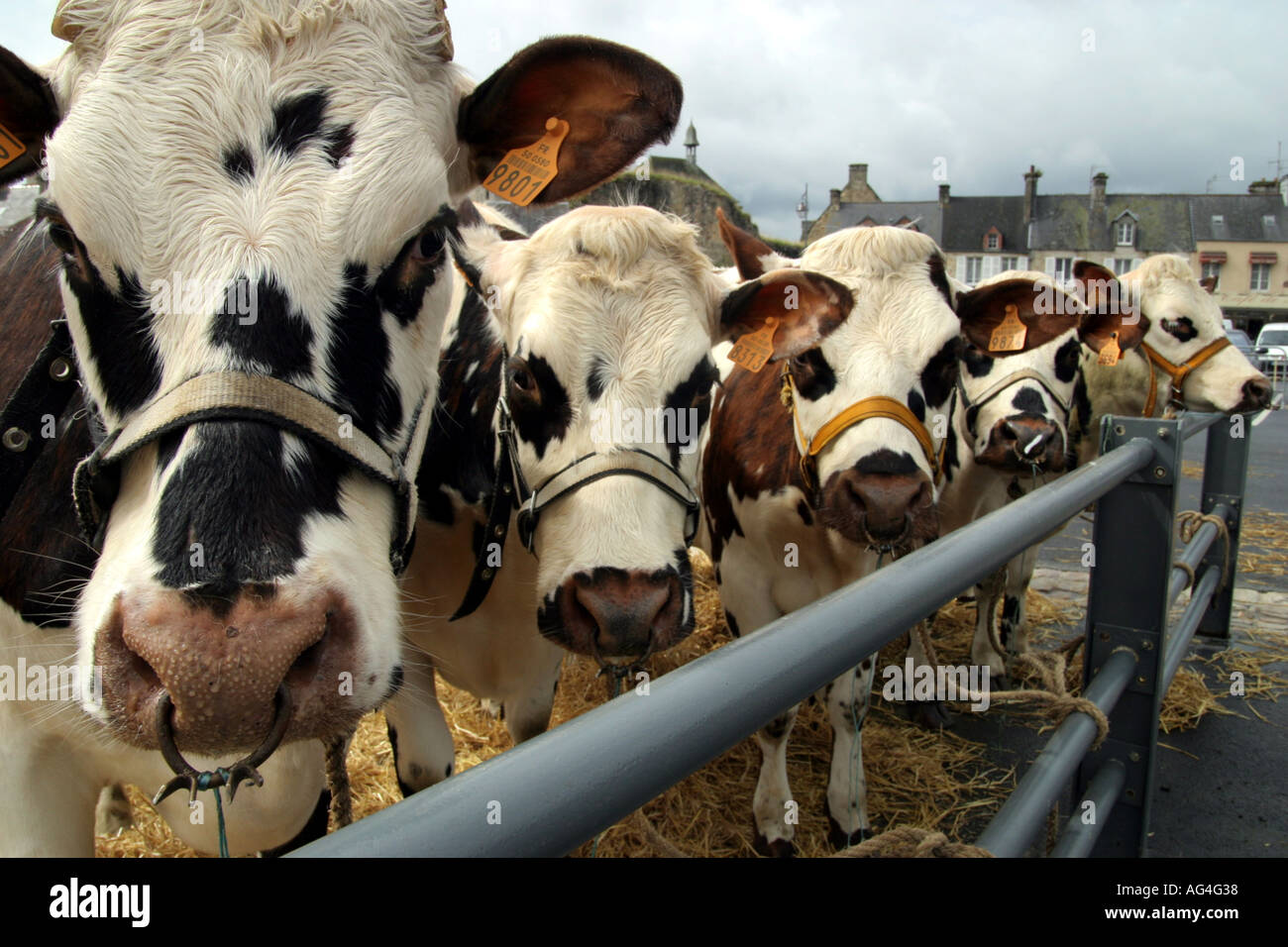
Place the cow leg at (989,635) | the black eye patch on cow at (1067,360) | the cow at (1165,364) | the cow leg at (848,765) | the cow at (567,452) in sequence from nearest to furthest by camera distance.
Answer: the cow at (567,452), the cow leg at (848,765), the cow leg at (989,635), the black eye patch on cow at (1067,360), the cow at (1165,364)

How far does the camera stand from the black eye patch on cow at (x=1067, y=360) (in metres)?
4.60

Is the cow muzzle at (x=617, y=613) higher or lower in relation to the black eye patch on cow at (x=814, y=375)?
lower

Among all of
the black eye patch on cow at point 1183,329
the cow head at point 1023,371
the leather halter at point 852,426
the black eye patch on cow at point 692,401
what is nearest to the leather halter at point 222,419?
the black eye patch on cow at point 692,401

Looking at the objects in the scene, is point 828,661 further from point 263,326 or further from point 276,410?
point 263,326

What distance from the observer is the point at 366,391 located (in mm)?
1322

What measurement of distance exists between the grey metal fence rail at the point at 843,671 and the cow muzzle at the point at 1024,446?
1.49 m

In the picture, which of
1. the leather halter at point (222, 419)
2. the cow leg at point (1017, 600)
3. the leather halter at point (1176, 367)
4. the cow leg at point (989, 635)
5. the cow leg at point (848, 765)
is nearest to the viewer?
the leather halter at point (222, 419)

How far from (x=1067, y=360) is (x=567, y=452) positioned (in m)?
3.74

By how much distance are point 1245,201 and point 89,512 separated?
62.6 meters

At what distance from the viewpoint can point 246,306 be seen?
3.75ft

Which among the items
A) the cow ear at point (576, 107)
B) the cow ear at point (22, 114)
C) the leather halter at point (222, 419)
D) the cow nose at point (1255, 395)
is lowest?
the leather halter at point (222, 419)

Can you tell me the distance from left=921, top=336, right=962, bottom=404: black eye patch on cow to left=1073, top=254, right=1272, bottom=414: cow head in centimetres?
269

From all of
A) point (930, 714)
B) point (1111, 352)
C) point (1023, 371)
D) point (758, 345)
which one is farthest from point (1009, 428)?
point (758, 345)

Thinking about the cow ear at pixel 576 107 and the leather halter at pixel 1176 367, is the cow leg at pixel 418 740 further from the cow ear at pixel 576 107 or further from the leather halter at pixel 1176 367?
the leather halter at pixel 1176 367
